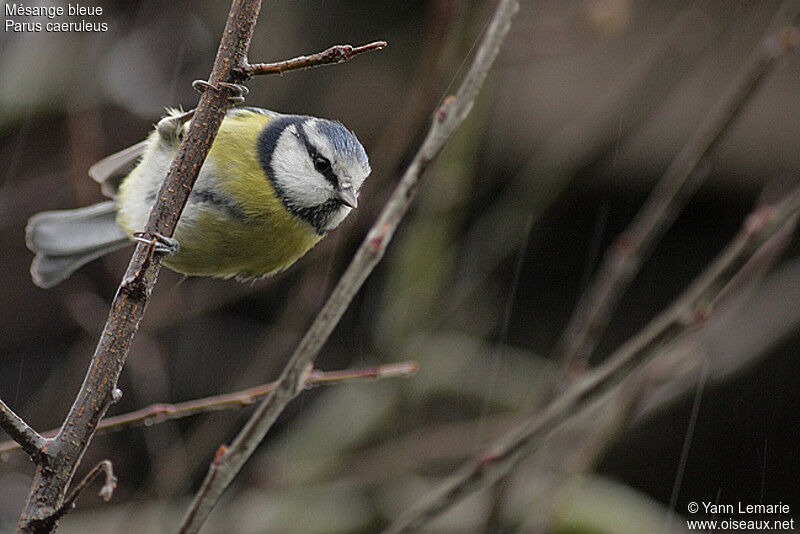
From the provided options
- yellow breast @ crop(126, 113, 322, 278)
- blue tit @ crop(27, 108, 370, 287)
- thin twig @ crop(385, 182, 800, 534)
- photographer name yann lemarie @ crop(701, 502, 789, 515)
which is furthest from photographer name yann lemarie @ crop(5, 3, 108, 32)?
photographer name yann lemarie @ crop(701, 502, 789, 515)

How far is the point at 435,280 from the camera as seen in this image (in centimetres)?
233

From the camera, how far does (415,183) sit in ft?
3.49

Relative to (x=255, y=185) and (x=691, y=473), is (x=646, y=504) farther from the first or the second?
(x=255, y=185)

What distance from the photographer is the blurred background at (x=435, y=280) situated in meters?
2.19

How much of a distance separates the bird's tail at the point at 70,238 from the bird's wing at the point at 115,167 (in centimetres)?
5

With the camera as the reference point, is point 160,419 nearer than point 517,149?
Yes

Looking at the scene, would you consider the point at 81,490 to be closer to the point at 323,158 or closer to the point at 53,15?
the point at 323,158

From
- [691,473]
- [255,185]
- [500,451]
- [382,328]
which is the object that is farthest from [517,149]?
[500,451]

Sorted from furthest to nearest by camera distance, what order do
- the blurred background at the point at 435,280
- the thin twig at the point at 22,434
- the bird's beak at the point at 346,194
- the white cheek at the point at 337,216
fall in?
the blurred background at the point at 435,280 → the white cheek at the point at 337,216 → the bird's beak at the point at 346,194 → the thin twig at the point at 22,434

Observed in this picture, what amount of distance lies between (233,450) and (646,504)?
5.45 ft

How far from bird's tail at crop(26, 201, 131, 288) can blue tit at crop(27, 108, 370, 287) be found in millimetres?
272

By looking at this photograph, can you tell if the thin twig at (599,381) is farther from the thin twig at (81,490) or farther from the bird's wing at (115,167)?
the bird's wing at (115,167)

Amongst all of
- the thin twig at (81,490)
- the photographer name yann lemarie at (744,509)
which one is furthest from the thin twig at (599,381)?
the photographer name yann lemarie at (744,509)

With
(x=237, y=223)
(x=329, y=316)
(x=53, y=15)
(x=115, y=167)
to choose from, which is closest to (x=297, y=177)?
(x=237, y=223)
